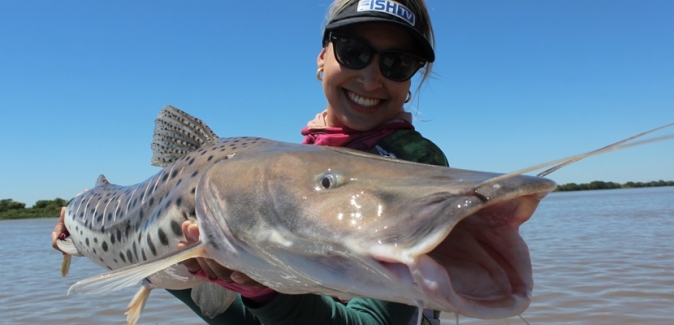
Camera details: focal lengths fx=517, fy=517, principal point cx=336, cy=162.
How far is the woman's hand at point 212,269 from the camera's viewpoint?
2.03 metres

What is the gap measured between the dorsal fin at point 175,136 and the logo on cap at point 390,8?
1.10m

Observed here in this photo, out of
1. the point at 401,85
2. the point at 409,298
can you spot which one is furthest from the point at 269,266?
the point at 401,85

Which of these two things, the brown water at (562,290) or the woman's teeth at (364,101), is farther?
the brown water at (562,290)

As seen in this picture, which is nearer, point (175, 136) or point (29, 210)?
point (175, 136)

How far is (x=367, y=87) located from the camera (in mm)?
2756

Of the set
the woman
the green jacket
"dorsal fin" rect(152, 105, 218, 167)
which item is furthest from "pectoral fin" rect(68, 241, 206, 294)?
"dorsal fin" rect(152, 105, 218, 167)

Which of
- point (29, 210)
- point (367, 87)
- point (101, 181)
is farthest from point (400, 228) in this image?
point (29, 210)

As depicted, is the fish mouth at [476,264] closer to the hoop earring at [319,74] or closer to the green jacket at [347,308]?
the green jacket at [347,308]

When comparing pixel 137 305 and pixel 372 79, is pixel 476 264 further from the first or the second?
pixel 137 305

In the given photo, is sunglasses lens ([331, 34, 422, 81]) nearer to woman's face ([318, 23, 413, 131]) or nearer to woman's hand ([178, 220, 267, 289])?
woman's face ([318, 23, 413, 131])

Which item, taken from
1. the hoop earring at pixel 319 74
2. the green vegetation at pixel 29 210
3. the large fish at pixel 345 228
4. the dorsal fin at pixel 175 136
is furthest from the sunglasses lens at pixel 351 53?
the green vegetation at pixel 29 210

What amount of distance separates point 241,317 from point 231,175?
1126mm

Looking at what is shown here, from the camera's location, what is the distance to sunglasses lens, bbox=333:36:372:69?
8.99ft

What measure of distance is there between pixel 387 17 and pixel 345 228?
151 centimetres
